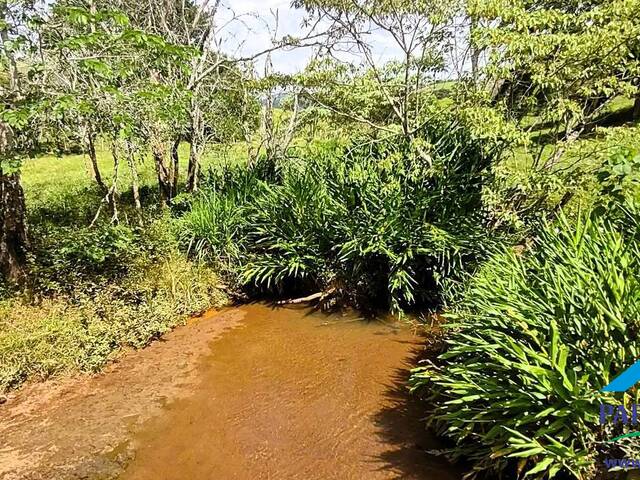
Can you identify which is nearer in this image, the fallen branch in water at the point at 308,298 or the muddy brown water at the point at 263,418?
the muddy brown water at the point at 263,418

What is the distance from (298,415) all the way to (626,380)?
2.35m

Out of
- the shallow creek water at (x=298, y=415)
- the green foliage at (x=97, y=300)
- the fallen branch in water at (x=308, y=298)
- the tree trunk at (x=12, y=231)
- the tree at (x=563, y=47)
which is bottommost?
the shallow creek water at (x=298, y=415)

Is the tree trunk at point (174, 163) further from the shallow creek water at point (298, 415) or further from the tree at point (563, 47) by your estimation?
the tree at point (563, 47)

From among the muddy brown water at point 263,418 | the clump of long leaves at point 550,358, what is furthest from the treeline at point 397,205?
the muddy brown water at point 263,418

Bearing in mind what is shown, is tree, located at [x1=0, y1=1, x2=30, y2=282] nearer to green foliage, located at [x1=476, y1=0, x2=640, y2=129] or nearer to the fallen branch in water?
the fallen branch in water

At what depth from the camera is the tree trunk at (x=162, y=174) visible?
23.5ft

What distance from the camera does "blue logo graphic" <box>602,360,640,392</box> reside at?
2418 millimetres

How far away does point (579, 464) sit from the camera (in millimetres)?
2398

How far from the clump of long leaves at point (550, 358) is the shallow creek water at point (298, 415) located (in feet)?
1.45

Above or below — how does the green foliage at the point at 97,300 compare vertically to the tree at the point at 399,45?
below

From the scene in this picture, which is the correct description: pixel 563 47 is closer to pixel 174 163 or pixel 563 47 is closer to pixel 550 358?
pixel 550 358

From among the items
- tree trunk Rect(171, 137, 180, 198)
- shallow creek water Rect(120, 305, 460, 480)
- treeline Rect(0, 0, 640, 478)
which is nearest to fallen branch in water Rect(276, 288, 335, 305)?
treeline Rect(0, 0, 640, 478)

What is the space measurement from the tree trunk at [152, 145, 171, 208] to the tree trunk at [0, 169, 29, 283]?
211 cm

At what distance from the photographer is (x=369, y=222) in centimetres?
555
